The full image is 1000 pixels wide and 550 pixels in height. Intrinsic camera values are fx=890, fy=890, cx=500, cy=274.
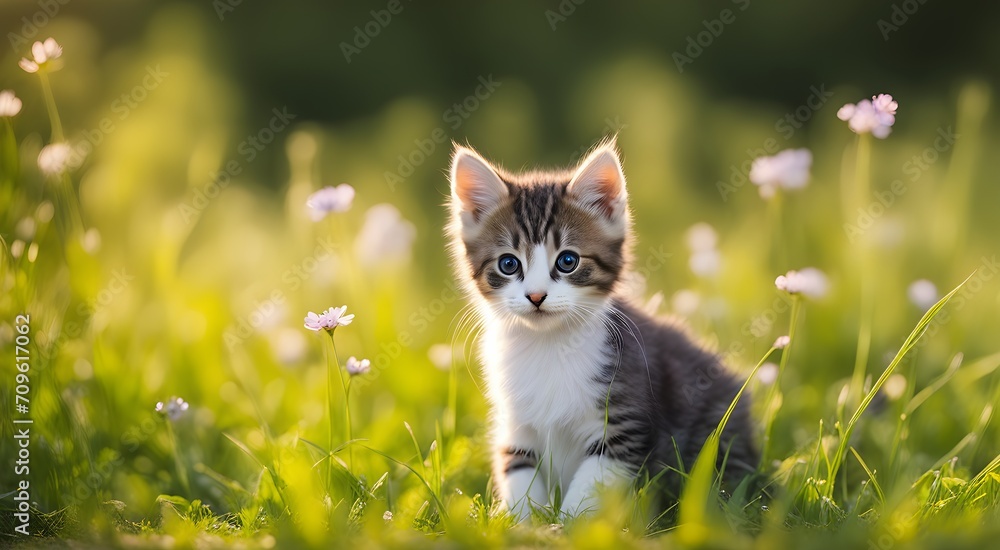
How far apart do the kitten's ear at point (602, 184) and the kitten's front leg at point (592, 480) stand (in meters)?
0.70

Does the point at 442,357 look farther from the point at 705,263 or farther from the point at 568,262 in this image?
the point at 705,263

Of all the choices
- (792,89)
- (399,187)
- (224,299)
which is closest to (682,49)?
(792,89)

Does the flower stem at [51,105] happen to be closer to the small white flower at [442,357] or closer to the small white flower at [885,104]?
the small white flower at [442,357]

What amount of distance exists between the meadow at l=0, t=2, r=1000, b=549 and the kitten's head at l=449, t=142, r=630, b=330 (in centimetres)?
38

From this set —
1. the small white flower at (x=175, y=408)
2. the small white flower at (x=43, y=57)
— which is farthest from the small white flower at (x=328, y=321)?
the small white flower at (x=43, y=57)

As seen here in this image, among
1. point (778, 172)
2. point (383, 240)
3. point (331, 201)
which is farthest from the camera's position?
point (383, 240)

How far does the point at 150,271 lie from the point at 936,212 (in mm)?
3353

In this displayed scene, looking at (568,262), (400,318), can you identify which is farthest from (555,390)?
(400,318)

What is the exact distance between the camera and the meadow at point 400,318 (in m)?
1.96

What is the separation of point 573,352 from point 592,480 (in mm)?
356

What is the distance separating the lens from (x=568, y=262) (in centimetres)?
243

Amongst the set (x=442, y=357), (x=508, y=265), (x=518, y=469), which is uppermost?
(x=508, y=265)

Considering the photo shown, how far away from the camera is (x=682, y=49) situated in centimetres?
619

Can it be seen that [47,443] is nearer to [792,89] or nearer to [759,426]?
[759,426]
